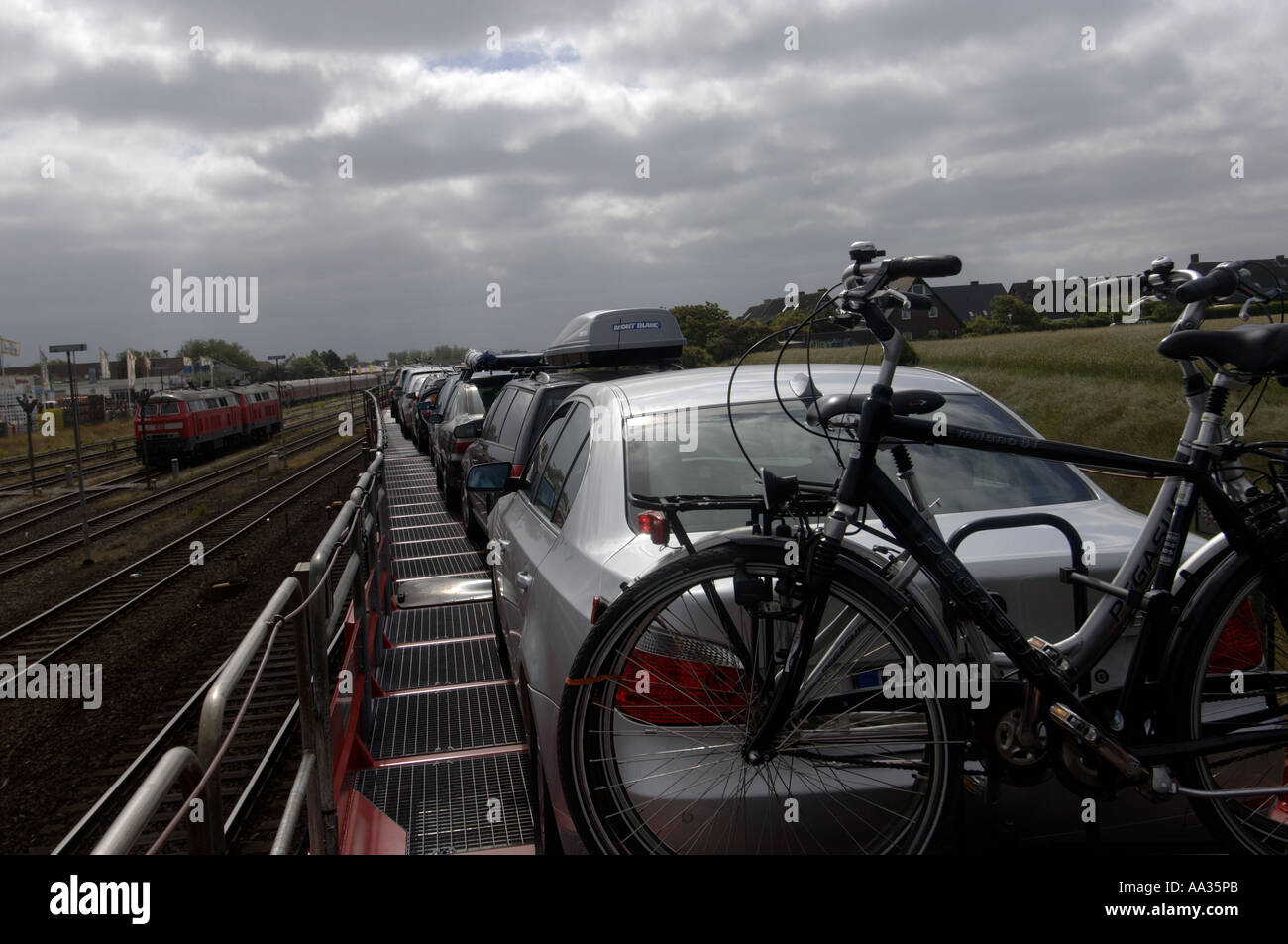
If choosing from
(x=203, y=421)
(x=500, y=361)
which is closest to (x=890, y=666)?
(x=500, y=361)

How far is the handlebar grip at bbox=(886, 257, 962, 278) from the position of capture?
8.02ft

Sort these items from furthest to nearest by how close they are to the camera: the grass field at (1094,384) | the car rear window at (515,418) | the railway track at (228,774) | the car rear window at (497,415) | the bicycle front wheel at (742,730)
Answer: the grass field at (1094,384), the car rear window at (497,415), the car rear window at (515,418), the railway track at (228,774), the bicycle front wheel at (742,730)

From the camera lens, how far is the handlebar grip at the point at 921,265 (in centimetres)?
245

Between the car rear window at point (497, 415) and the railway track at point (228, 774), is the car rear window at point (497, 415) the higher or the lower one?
the higher one

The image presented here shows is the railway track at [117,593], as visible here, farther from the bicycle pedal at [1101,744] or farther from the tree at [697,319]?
the bicycle pedal at [1101,744]

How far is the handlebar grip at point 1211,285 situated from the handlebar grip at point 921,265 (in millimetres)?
652

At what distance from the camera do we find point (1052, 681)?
2443mm

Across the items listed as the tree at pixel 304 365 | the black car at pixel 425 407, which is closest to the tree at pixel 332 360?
the tree at pixel 304 365

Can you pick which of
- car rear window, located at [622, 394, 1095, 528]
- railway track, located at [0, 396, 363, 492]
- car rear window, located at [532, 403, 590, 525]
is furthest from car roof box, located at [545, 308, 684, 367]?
railway track, located at [0, 396, 363, 492]

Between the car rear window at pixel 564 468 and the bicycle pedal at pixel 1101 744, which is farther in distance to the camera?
the car rear window at pixel 564 468

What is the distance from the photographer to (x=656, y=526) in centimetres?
269

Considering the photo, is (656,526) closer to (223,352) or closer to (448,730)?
(448,730)
